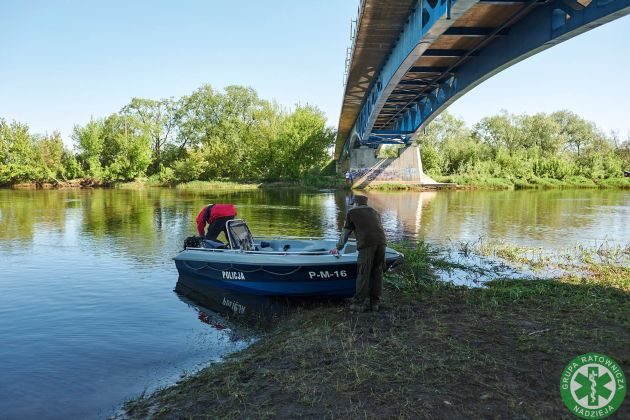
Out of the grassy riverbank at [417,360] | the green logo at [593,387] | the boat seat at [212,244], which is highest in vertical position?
the boat seat at [212,244]

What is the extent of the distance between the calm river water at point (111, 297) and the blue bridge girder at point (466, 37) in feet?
19.5

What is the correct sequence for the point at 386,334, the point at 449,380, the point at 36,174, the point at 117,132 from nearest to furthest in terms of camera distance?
the point at 449,380
the point at 386,334
the point at 36,174
the point at 117,132

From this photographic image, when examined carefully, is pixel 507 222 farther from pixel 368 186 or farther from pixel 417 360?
pixel 368 186

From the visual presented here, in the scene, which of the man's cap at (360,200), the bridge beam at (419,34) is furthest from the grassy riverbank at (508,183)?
the man's cap at (360,200)

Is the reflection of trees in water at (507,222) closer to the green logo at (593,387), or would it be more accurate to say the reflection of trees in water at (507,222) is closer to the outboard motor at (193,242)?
the outboard motor at (193,242)

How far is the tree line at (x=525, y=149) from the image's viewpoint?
5794cm

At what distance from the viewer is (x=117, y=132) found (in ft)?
220

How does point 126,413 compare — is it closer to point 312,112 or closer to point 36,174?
point 312,112

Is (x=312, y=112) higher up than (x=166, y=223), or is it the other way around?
(x=312, y=112)

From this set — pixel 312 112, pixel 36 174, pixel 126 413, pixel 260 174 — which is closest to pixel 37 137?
pixel 36 174

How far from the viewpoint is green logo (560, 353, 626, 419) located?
355cm

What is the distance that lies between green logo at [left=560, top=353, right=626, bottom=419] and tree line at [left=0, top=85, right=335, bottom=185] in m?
54.5

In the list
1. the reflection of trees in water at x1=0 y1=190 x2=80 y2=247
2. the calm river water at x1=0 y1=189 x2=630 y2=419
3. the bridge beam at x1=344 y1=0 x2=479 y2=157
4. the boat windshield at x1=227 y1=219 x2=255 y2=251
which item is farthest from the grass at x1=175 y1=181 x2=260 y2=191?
the boat windshield at x1=227 y1=219 x2=255 y2=251

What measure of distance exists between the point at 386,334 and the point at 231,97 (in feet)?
235
